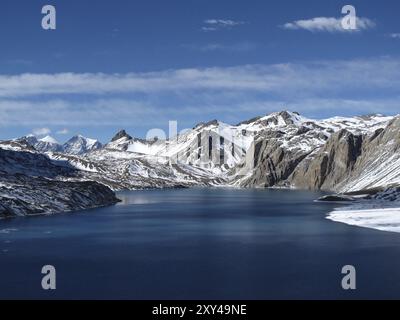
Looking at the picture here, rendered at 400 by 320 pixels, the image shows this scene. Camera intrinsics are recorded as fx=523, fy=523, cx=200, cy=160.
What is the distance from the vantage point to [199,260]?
7769cm

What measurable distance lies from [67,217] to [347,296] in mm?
114841

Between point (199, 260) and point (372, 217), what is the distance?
69.3m

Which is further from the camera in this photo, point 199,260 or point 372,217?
point 372,217

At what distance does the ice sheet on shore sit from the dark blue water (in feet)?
19.8

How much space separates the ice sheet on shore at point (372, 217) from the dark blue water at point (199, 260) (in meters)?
6.03

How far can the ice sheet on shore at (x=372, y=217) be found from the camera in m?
115

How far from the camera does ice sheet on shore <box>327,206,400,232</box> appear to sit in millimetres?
115312

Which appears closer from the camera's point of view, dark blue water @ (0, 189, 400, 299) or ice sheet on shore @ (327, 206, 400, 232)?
dark blue water @ (0, 189, 400, 299)

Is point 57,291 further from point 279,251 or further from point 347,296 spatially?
point 279,251

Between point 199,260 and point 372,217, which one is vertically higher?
point 372,217

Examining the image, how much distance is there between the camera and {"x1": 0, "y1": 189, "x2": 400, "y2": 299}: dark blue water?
192 ft

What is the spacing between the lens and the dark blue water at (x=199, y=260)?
192 ft

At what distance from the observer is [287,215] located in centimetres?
15288

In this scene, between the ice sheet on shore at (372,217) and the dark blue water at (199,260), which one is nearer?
the dark blue water at (199,260)
